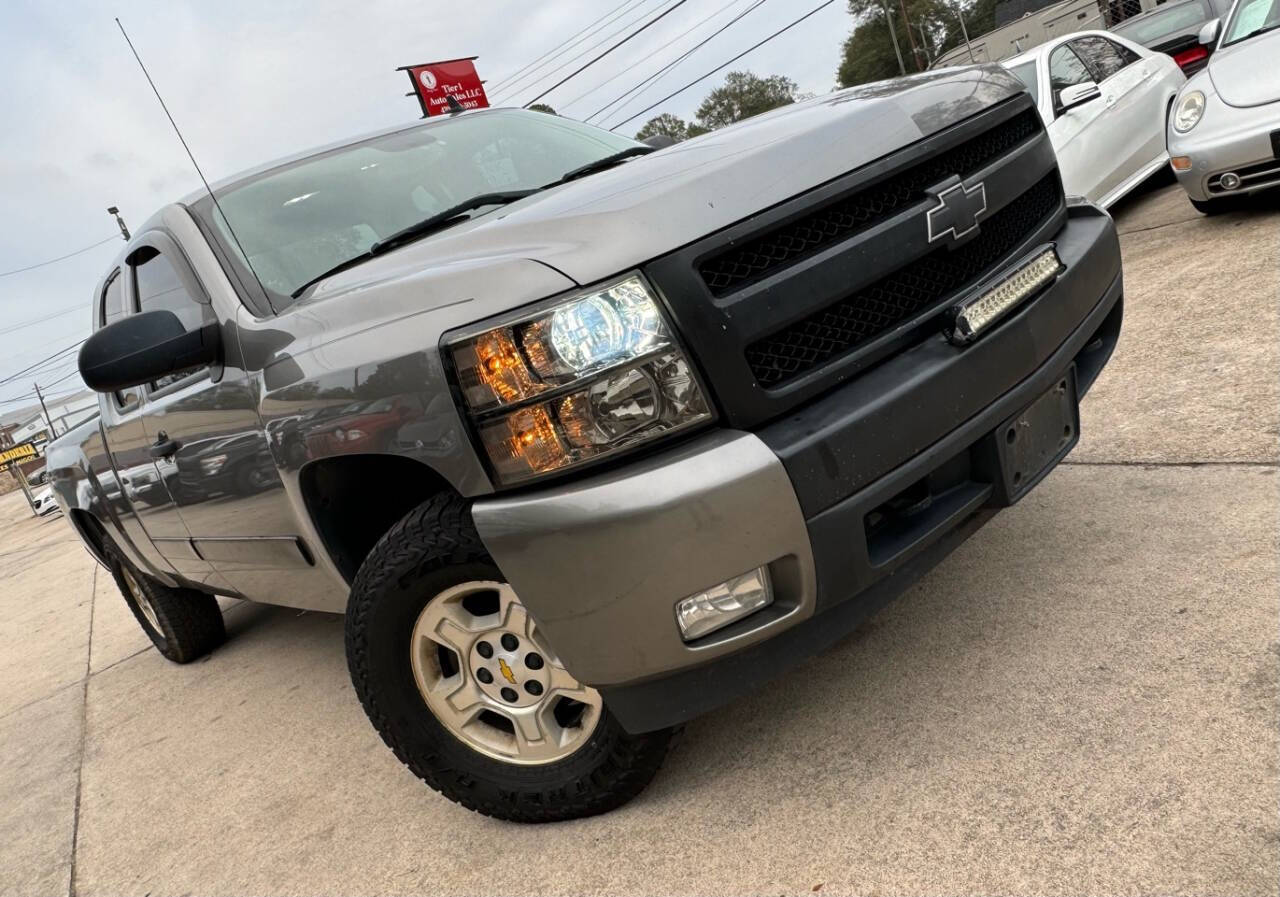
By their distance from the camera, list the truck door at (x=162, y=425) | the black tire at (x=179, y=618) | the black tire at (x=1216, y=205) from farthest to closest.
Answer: the black tire at (x=1216, y=205)
the black tire at (x=179, y=618)
the truck door at (x=162, y=425)

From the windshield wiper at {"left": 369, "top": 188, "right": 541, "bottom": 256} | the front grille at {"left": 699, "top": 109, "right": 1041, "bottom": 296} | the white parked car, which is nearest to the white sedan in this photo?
the front grille at {"left": 699, "top": 109, "right": 1041, "bottom": 296}

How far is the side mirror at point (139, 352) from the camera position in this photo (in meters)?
2.42

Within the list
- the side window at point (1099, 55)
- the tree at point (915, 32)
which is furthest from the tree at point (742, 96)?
the side window at point (1099, 55)

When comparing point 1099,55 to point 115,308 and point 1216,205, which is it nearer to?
point 1216,205

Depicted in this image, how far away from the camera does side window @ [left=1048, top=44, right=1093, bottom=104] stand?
6.66 m

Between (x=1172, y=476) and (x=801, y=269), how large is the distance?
70.5 inches

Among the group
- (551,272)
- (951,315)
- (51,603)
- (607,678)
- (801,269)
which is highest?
(551,272)

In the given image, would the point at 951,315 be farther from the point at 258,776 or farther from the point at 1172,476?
the point at 258,776

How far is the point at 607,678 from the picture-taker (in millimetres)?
1833

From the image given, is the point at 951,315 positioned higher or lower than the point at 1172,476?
higher

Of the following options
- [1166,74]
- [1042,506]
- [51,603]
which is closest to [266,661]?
[1042,506]

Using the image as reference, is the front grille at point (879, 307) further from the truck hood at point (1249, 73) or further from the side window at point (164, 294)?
the truck hood at point (1249, 73)

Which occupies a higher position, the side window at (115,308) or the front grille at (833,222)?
the side window at (115,308)

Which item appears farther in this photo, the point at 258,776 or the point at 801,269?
the point at 258,776
